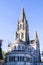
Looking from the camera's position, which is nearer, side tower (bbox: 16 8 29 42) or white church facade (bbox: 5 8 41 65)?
white church facade (bbox: 5 8 41 65)

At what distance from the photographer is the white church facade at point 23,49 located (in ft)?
227

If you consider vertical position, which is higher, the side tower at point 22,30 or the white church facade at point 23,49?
the side tower at point 22,30

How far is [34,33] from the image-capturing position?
79.1 m

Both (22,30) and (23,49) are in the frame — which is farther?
(22,30)

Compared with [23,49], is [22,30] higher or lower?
higher

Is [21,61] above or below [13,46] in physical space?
below

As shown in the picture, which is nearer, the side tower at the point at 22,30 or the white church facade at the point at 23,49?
the white church facade at the point at 23,49

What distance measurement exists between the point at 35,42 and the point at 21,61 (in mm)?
9770

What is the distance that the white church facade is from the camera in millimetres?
69312

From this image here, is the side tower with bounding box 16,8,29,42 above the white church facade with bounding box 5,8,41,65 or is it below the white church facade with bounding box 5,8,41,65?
above

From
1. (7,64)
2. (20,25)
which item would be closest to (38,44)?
(20,25)

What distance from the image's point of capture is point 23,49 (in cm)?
7325

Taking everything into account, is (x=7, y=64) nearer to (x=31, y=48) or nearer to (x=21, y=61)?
(x=21, y=61)

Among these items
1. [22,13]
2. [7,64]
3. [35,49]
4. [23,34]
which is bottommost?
[7,64]
